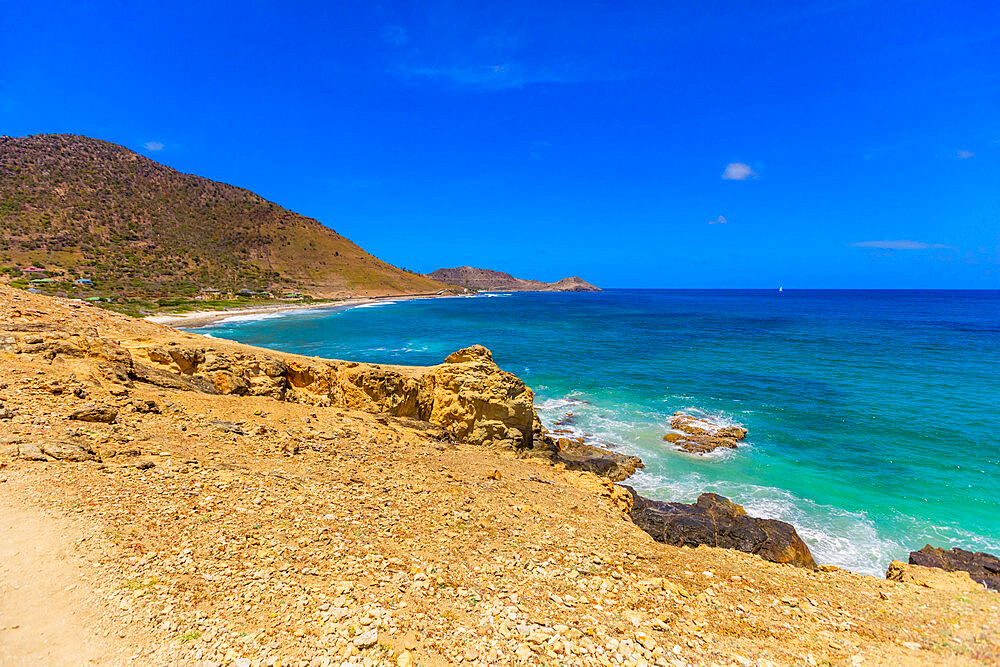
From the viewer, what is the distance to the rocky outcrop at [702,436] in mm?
18609

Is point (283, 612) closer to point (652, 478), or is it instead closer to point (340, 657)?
point (340, 657)

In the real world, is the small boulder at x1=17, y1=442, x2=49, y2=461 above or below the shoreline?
above

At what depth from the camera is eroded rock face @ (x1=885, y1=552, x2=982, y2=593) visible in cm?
726

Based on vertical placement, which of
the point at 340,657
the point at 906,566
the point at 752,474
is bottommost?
the point at 752,474

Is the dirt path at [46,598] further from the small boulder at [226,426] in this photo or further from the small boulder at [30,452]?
the small boulder at [226,426]

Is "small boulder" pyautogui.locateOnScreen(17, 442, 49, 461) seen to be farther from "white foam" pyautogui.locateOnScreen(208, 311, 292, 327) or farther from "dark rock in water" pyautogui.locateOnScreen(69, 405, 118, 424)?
"white foam" pyautogui.locateOnScreen(208, 311, 292, 327)

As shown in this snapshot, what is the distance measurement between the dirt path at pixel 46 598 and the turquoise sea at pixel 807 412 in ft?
46.9

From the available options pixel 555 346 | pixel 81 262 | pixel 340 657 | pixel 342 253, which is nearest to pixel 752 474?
pixel 340 657

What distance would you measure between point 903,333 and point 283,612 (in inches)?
2922

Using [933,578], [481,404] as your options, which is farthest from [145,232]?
[933,578]

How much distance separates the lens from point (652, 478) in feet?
52.0

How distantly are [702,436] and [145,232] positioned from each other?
109 m

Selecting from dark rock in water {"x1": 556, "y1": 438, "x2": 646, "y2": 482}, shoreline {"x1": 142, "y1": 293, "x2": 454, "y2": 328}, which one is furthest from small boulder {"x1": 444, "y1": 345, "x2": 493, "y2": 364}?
shoreline {"x1": 142, "y1": 293, "x2": 454, "y2": 328}

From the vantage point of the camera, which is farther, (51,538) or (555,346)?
(555,346)
